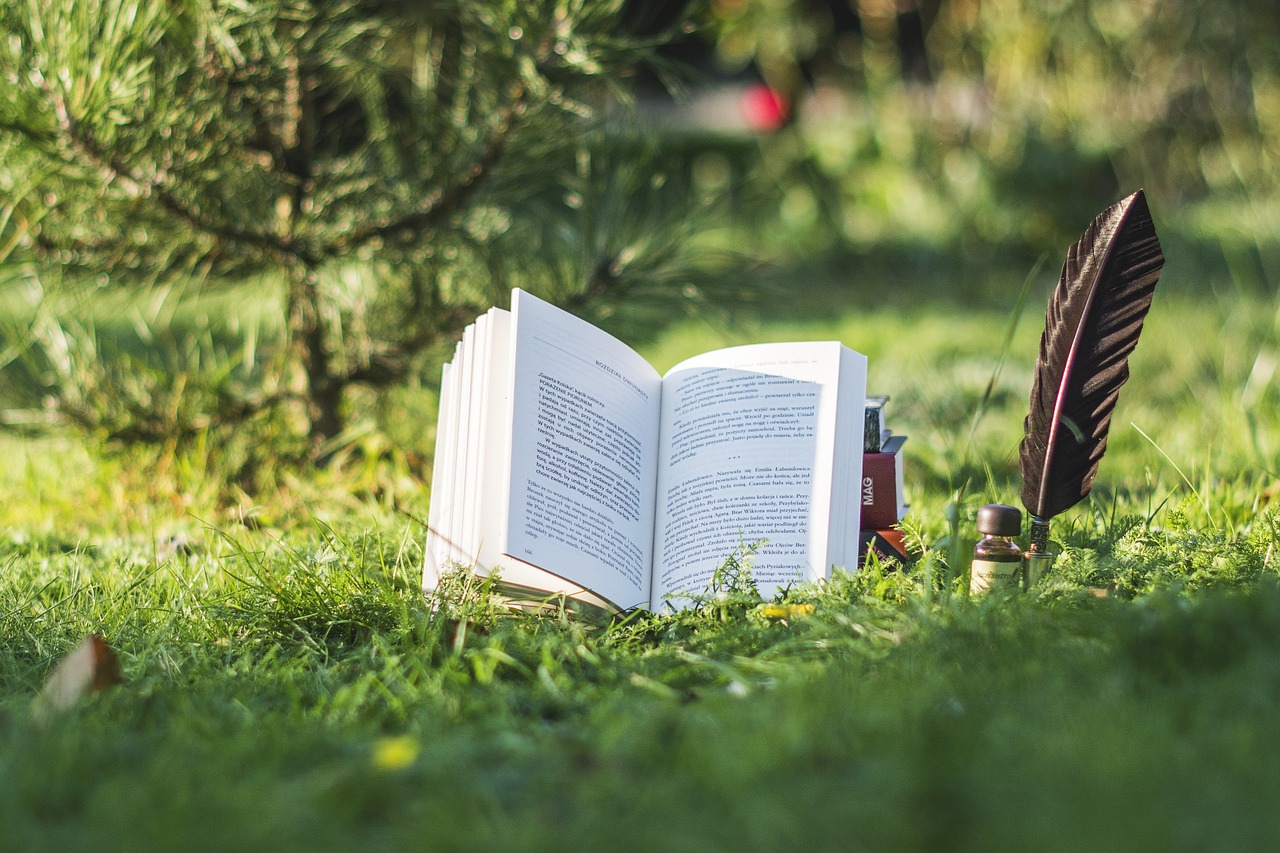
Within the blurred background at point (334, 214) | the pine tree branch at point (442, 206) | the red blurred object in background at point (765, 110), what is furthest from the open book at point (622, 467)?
the red blurred object in background at point (765, 110)

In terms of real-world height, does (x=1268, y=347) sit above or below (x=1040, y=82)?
below

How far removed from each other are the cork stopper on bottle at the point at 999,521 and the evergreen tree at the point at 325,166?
1215 mm

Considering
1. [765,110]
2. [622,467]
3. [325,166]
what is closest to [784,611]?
[622,467]

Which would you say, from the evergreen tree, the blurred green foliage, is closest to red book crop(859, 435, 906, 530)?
the evergreen tree

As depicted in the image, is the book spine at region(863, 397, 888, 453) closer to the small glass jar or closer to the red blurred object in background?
the small glass jar

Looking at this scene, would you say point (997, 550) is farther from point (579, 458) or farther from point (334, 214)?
point (334, 214)

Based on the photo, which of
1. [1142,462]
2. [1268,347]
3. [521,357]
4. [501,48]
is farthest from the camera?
[1268,347]

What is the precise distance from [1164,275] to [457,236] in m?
3.93

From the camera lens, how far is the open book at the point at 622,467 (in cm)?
164

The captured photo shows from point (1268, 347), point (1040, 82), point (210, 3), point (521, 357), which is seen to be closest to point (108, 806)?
point (521, 357)

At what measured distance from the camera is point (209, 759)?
3.63 feet

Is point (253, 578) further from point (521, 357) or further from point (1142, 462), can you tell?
point (1142, 462)

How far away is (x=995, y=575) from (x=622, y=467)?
60 cm

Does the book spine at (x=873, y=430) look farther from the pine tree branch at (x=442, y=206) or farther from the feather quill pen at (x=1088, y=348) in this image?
the pine tree branch at (x=442, y=206)
